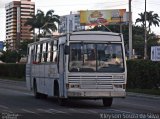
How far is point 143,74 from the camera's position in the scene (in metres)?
37.0

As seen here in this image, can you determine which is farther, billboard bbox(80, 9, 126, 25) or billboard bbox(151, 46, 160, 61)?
billboard bbox(80, 9, 126, 25)

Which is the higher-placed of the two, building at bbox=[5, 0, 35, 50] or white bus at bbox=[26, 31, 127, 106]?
building at bbox=[5, 0, 35, 50]

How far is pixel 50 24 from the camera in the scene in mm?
114938

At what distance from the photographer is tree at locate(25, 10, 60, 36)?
11456 centimetres

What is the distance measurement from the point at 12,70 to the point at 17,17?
84810mm

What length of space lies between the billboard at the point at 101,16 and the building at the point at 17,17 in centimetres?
3272

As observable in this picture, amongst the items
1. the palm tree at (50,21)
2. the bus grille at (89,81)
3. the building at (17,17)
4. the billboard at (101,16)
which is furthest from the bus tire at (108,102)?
the building at (17,17)

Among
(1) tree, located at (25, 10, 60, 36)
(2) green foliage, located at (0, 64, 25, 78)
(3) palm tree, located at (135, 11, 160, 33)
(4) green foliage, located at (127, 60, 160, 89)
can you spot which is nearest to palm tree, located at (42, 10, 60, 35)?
(1) tree, located at (25, 10, 60, 36)

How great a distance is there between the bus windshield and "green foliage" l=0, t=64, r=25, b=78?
40.5 metres

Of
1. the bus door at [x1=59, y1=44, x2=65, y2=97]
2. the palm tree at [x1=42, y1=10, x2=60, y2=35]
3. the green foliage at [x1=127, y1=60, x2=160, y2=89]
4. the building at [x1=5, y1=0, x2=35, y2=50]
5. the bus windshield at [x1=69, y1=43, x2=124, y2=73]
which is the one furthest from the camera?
the building at [x1=5, y1=0, x2=35, y2=50]

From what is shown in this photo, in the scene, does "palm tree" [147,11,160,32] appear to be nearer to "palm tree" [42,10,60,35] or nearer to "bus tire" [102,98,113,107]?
"palm tree" [42,10,60,35]

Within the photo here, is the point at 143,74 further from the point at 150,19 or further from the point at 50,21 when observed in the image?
the point at 150,19

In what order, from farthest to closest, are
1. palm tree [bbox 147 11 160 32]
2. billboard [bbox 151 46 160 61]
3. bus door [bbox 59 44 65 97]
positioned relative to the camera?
palm tree [bbox 147 11 160 32] < billboard [bbox 151 46 160 61] < bus door [bbox 59 44 65 97]

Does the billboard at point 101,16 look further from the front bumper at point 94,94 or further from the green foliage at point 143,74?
the front bumper at point 94,94
